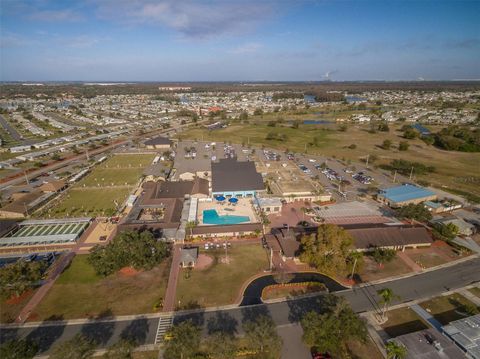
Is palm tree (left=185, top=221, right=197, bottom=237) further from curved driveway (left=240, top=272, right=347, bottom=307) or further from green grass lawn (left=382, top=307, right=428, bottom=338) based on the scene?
green grass lawn (left=382, top=307, right=428, bottom=338)

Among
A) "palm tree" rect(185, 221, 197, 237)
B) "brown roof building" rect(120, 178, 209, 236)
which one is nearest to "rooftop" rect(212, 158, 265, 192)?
"brown roof building" rect(120, 178, 209, 236)

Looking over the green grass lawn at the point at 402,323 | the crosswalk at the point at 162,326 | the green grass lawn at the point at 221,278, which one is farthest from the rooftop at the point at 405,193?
the crosswalk at the point at 162,326

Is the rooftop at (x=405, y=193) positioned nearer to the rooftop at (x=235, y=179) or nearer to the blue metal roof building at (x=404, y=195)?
the blue metal roof building at (x=404, y=195)

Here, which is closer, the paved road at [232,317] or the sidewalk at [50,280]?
the paved road at [232,317]

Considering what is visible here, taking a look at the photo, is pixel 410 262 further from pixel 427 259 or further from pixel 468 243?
pixel 468 243

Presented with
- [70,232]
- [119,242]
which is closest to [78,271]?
[119,242]

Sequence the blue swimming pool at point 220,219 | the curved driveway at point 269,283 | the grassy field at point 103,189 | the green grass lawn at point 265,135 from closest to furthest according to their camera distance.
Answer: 1. the curved driveway at point 269,283
2. the blue swimming pool at point 220,219
3. the grassy field at point 103,189
4. the green grass lawn at point 265,135

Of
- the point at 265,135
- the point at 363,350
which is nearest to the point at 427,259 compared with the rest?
the point at 363,350
